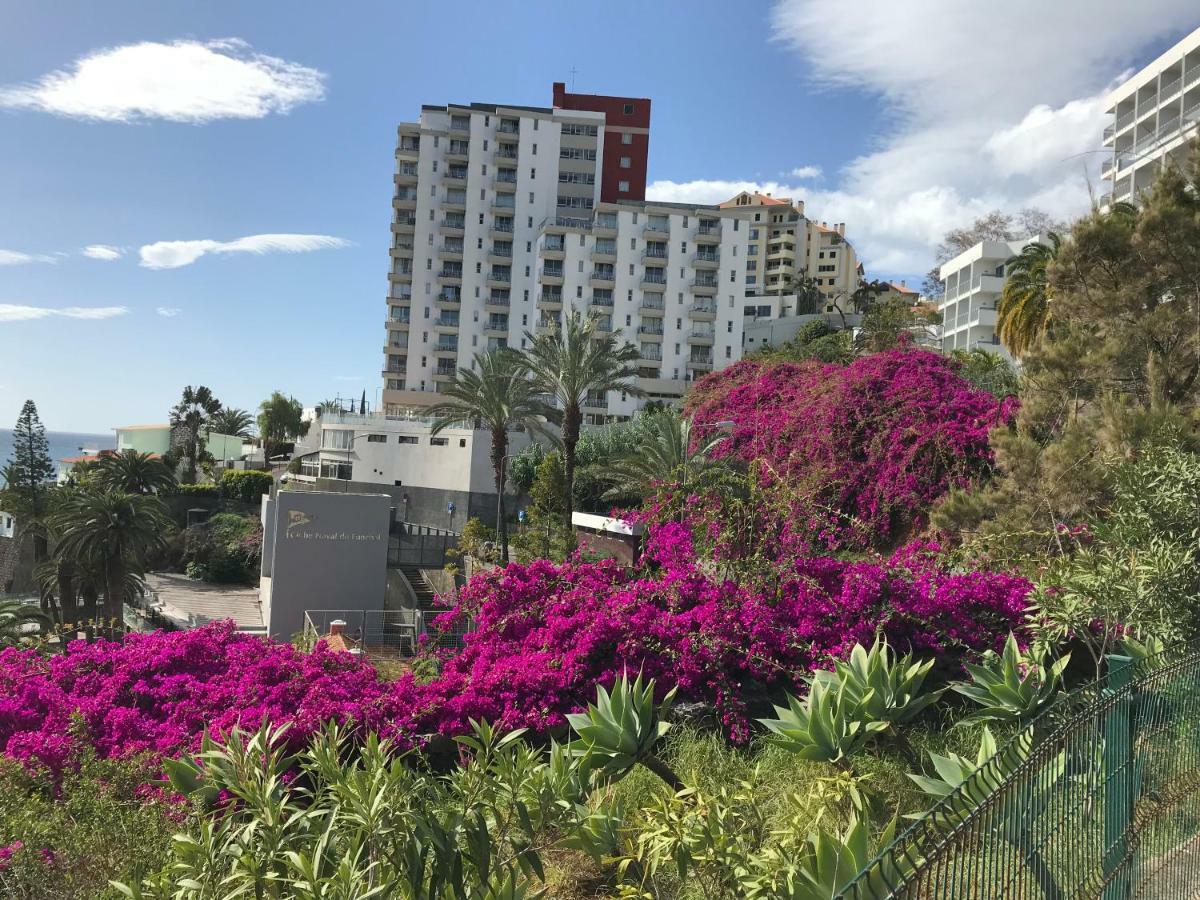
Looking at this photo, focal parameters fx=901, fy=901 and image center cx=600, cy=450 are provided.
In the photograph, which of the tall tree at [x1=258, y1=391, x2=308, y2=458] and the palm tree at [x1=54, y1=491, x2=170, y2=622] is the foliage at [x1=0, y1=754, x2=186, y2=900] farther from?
the tall tree at [x1=258, y1=391, x2=308, y2=458]

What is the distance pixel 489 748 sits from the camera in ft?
16.9

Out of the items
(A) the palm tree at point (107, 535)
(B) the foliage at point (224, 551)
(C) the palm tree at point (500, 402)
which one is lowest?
(B) the foliage at point (224, 551)

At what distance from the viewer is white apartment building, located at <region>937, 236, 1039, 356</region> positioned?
5850 cm

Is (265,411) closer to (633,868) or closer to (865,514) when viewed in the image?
(865,514)

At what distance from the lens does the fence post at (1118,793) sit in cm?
461

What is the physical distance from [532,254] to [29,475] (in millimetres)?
38129

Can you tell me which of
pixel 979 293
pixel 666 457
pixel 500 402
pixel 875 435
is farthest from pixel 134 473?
pixel 979 293

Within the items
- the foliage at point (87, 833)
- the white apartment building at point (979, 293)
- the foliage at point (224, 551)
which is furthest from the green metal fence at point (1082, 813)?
the white apartment building at point (979, 293)

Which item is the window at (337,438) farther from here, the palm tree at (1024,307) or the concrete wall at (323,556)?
the palm tree at (1024,307)

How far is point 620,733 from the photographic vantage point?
5.50 m

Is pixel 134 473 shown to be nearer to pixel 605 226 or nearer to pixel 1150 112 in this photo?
pixel 605 226

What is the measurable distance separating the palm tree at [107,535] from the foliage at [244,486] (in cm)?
2285

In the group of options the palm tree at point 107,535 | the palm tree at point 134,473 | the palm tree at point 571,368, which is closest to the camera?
the palm tree at point 107,535

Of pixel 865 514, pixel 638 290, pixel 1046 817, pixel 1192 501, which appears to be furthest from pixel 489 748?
pixel 638 290
